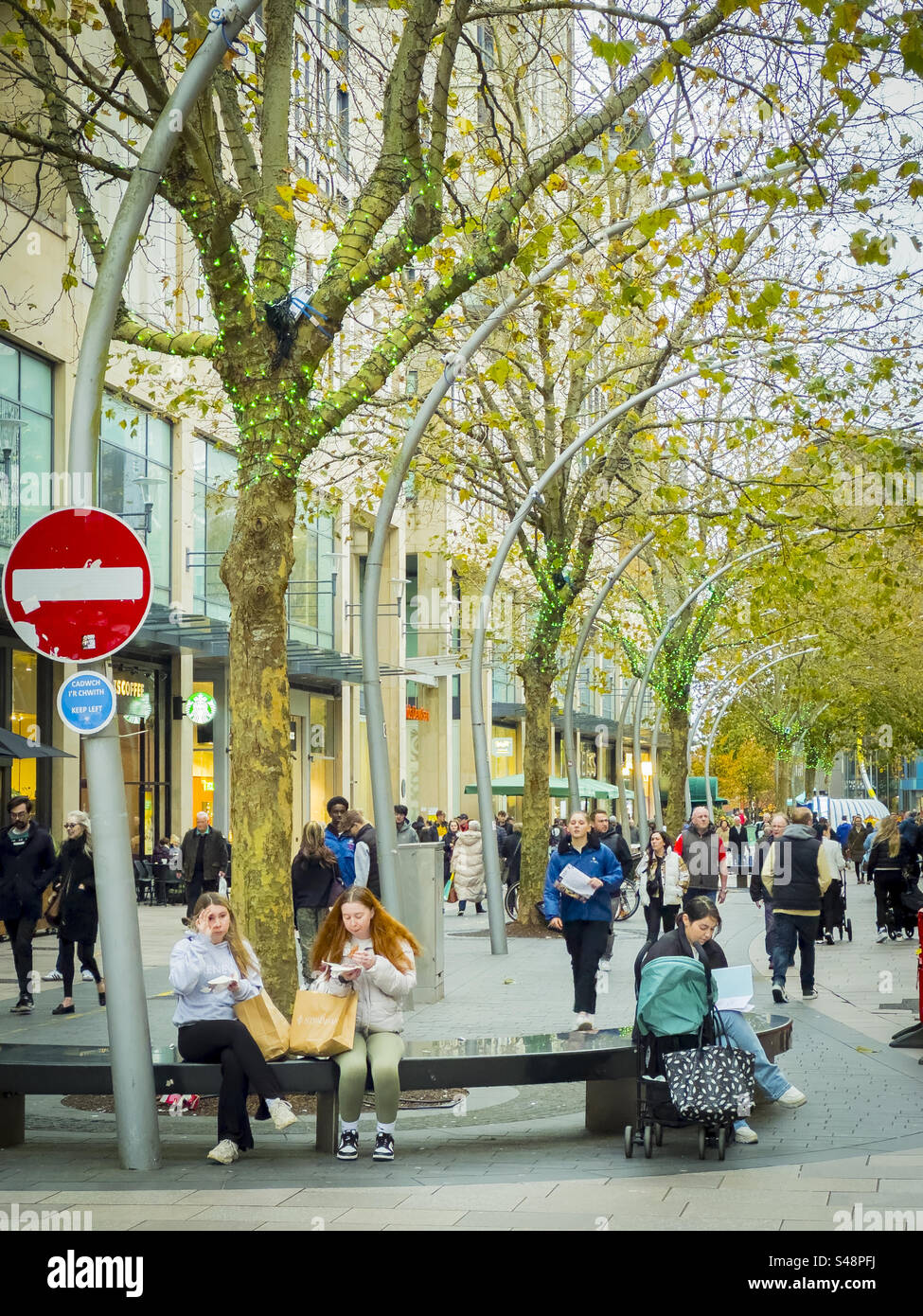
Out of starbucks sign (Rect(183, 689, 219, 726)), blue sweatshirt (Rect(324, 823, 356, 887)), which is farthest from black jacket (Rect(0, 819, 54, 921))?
starbucks sign (Rect(183, 689, 219, 726))

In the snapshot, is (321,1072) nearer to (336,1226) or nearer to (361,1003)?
(361,1003)

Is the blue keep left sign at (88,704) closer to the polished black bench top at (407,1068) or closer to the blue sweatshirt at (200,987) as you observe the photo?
the blue sweatshirt at (200,987)

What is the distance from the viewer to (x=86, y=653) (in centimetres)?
804

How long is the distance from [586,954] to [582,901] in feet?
1.47

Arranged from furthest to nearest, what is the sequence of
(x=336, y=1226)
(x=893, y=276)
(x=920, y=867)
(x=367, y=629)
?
(x=920, y=867), (x=893, y=276), (x=367, y=629), (x=336, y=1226)

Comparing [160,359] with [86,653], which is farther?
[160,359]

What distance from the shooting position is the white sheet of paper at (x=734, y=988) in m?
8.93

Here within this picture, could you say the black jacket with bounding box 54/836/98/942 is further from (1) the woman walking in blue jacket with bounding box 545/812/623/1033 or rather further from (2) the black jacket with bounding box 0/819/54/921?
(1) the woman walking in blue jacket with bounding box 545/812/623/1033

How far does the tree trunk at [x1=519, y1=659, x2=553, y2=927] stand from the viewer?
23.9m

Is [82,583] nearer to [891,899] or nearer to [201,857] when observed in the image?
[201,857]

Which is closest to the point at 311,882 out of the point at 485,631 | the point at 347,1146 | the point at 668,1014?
the point at 485,631

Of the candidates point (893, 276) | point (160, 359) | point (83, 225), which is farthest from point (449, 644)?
point (83, 225)

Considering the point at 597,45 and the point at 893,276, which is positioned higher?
the point at 893,276

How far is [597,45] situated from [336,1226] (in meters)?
5.99
